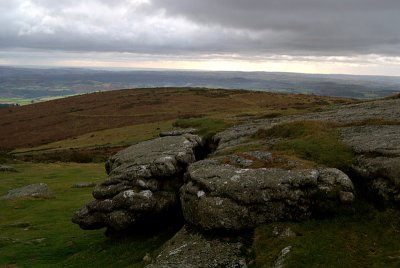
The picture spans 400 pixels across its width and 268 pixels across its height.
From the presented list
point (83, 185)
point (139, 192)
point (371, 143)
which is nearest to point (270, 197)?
point (371, 143)

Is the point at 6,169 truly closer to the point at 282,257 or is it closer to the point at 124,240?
the point at 124,240

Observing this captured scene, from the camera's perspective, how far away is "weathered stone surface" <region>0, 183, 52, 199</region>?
176 ft

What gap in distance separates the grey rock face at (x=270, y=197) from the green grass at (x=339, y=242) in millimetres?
677

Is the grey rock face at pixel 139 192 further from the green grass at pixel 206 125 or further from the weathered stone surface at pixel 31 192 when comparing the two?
the weathered stone surface at pixel 31 192

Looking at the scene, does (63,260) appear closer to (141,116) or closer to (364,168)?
(364,168)

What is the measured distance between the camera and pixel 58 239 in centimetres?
3566

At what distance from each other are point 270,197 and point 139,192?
1009 cm

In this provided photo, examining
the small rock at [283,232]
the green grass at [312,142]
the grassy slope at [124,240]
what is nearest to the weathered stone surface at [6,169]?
the grassy slope at [124,240]

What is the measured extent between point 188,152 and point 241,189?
9876mm

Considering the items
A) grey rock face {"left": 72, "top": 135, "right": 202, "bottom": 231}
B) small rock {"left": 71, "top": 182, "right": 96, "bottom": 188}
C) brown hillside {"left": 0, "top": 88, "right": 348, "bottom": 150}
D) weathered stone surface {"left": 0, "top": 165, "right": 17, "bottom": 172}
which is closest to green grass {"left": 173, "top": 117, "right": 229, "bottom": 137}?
grey rock face {"left": 72, "top": 135, "right": 202, "bottom": 231}

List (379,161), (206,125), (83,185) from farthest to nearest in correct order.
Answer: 1. (83,185)
2. (206,125)
3. (379,161)

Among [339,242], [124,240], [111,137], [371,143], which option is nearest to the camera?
[339,242]

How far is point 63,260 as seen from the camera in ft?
101

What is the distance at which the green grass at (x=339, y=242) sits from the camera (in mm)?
18438
